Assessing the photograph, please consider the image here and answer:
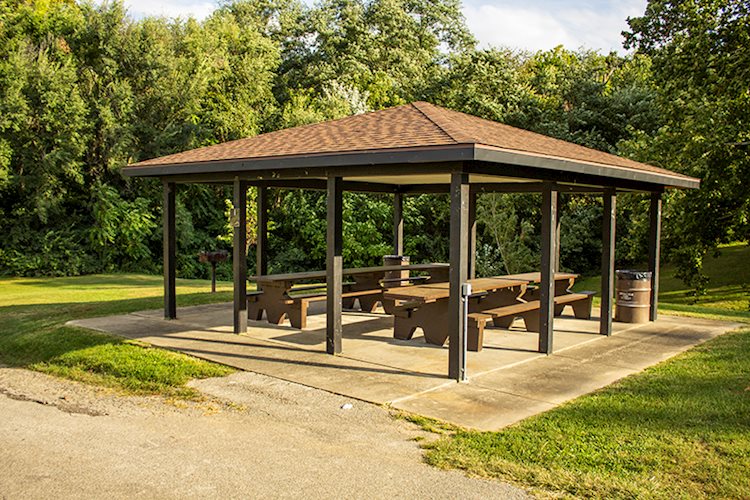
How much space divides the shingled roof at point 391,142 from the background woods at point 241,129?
21.5 ft

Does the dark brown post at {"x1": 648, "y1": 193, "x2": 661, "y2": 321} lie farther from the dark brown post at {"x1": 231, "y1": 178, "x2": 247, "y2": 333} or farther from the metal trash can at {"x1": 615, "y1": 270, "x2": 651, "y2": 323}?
the dark brown post at {"x1": 231, "y1": 178, "x2": 247, "y2": 333}

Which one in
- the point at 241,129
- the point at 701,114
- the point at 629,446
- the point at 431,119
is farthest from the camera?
the point at 241,129

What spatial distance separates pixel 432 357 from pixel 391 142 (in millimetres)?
2518

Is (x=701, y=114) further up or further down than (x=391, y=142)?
further up

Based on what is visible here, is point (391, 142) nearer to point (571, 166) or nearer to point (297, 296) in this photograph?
point (571, 166)

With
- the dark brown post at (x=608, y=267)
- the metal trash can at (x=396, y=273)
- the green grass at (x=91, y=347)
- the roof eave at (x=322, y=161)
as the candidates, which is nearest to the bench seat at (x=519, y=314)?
the dark brown post at (x=608, y=267)

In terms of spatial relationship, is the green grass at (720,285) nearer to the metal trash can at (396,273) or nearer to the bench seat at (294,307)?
the metal trash can at (396,273)

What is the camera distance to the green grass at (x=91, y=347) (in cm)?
689

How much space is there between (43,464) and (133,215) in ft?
55.2

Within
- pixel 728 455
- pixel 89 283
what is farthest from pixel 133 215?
pixel 728 455

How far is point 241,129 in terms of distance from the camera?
22516mm

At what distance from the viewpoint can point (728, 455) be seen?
4.53 meters

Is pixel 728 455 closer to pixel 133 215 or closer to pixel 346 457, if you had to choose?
pixel 346 457

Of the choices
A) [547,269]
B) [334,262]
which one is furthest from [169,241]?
[547,269]
